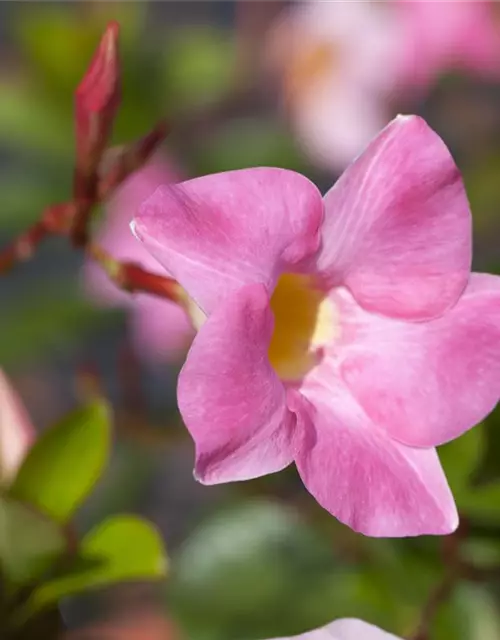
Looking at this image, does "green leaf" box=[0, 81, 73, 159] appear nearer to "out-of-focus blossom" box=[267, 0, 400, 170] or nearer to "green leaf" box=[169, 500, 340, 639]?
"out-of-focus blossom" box=[267, 0, 400, 170]

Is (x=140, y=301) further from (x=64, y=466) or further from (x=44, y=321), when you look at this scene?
(x=64, y=466)

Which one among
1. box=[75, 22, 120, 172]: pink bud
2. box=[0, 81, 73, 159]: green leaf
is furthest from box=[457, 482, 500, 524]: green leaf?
box=[0, 81, 73, 159]: green leaf

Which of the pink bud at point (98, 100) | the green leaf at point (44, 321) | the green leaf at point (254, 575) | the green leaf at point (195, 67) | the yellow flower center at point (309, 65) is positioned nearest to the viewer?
the pink bud at point (98, 100)

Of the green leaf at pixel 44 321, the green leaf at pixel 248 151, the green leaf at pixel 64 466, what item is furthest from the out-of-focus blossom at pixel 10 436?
the green leaf at pixel 248 151

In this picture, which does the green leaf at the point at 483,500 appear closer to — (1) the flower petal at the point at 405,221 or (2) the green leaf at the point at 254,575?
(1) the flower petal at the point at 405,221

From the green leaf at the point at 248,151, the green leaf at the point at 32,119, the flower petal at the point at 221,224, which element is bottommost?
the green leaf at the point at 248,151

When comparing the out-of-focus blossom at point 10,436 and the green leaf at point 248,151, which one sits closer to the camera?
the out-of-focus blossom at point 10,436

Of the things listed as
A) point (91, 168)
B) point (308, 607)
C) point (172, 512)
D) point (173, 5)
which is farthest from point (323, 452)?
point (173, 5)
